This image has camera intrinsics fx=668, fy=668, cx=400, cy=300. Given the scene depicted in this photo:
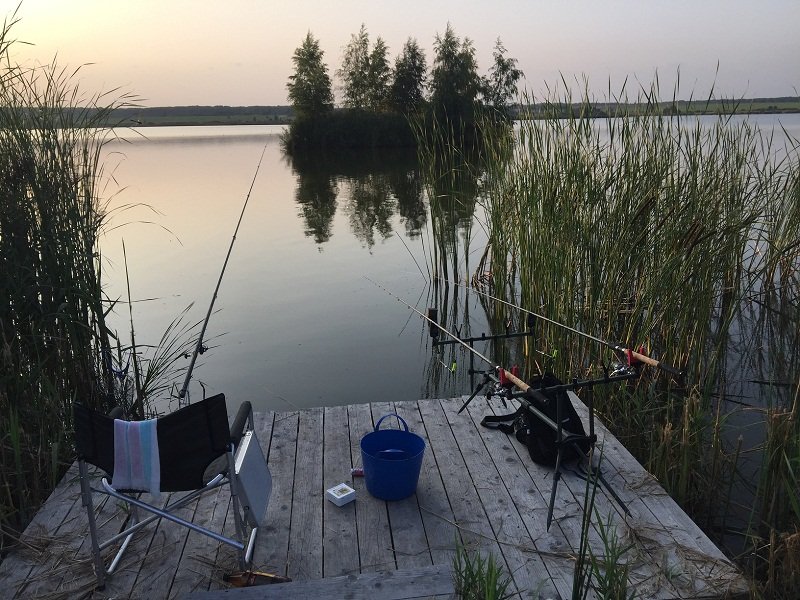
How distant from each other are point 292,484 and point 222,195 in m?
14.1

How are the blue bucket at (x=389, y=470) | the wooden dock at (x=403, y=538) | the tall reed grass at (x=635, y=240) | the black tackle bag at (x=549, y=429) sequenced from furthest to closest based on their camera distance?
1. the tall reed grass at (x=635, y=240)
2. the black tackle bag at (x=549, y=429)
3. the blue bucket at (x=389, y=470)
4. the wooden dock at (x=403, y=538)

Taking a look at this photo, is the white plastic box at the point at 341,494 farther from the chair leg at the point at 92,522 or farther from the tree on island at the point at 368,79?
the tree on island at the point at 368,79

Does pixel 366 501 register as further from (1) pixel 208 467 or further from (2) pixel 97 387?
(2) pixel 97 387

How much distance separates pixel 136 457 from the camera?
200 cm

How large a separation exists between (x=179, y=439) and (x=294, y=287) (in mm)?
6189

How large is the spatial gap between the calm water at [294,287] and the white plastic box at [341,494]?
231 cm

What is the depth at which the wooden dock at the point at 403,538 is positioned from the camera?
2.11 metres

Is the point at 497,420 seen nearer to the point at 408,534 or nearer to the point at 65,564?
the point at 408,534

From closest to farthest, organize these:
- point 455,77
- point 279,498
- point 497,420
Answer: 1. point 279,498
2. point 497,420
3. point 455,77

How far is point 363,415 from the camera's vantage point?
348cm

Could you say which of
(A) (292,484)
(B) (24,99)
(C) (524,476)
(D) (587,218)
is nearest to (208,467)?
(A) (292,484)

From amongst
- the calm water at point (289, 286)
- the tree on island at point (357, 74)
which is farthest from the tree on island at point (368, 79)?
the calm water at point (289, 286)

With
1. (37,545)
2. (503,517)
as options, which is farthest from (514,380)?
(37,545)

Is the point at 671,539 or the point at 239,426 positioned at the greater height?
the point at 239,426
